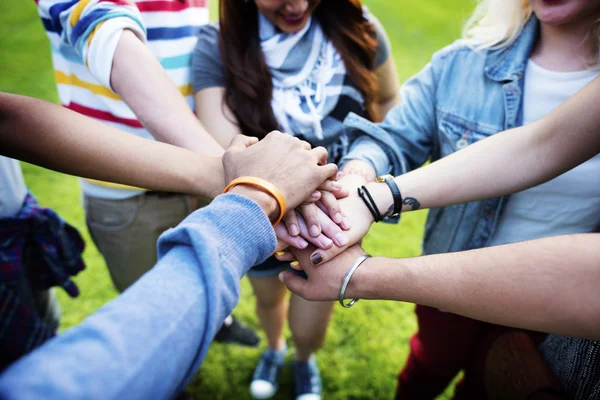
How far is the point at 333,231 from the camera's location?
56.4 inches

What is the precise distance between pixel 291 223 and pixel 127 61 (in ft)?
2.64

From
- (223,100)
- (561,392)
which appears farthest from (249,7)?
(561,392)

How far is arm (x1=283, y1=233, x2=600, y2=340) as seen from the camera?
36.8 inches

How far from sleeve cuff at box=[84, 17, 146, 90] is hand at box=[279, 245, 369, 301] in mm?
950

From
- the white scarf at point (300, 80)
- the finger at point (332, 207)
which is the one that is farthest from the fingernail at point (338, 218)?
the white scarf at point (300, 80)

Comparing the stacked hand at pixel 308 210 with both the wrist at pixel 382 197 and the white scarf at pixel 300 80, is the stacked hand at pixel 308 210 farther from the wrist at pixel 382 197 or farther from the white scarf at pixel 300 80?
the white scarf at pixel 300 80

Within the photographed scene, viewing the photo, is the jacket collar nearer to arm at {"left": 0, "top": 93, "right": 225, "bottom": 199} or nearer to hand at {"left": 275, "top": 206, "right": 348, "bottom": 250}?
hand at {"left": 275, "top": 206, "right": 348, "bottom": 250}

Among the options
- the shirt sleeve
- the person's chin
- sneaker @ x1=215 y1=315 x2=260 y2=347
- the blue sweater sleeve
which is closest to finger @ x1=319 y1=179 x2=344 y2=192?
the blue sweater sleeve

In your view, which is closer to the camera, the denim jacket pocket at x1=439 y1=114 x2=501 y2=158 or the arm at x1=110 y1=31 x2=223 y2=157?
the arm at x1=110 y1=31 x2=223 y2=157

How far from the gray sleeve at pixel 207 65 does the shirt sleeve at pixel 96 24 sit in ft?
0.89

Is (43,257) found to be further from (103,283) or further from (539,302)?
(539,302)

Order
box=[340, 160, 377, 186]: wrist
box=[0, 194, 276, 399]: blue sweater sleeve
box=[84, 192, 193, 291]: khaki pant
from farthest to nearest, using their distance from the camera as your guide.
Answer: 1. box=[84, 192, 193, 291]: khaki pant
2. box=[340, 160, 377, 186]: wrist
3. box=[0, 194, 276, 399]: blue sweater sleeve

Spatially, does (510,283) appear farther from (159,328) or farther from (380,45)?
(380,45)

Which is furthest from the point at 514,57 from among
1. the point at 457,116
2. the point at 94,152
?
the point at 94,152
